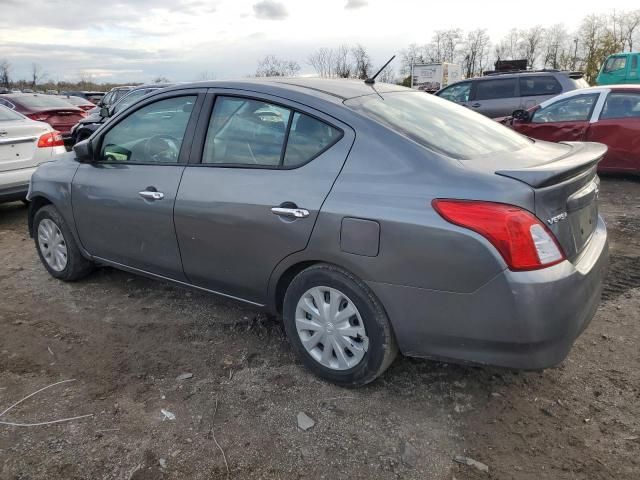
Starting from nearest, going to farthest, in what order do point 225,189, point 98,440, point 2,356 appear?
point 98,440, point 225,189, point 2,356

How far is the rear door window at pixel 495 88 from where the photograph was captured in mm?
12133

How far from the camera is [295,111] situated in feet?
9.40

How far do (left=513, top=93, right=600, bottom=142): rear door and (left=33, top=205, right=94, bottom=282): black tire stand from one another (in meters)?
→ 6.86

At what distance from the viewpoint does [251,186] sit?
2.90 m

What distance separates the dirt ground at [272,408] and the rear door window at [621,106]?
474cm

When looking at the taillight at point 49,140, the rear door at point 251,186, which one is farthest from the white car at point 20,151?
the rear door at point 251,186

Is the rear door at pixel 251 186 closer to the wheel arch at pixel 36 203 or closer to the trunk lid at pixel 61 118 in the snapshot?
the wheel arch at pixel 36 203

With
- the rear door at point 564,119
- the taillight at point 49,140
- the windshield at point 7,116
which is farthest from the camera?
the rear door at point 564,119

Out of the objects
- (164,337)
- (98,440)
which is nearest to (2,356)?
(164,337)

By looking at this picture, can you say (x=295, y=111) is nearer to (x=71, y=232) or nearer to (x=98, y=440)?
(x=98, y=440)

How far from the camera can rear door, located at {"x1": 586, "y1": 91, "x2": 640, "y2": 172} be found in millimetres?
7301

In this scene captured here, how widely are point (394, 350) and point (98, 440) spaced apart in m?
1.50

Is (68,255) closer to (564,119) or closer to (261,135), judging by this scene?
(261,135)

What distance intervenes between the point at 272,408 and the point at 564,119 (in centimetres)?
725
